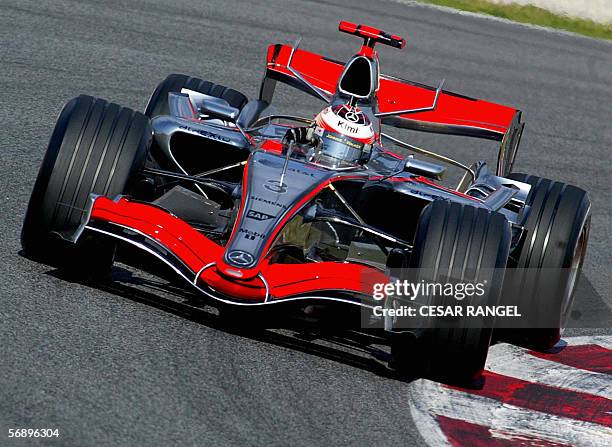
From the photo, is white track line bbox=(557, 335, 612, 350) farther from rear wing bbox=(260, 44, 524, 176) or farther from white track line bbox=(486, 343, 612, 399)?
rear wing bbox=(260, 44, 524, 176)

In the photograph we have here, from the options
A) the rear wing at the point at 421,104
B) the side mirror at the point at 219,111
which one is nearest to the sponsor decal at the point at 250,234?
the side mirror at the point at 219,111

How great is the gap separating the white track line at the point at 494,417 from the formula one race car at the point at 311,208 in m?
0.17

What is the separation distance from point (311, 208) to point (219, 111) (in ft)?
4.93

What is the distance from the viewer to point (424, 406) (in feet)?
21.4

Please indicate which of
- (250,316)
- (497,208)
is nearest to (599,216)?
(497,208)

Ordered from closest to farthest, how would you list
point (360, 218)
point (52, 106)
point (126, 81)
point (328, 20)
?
point (360, 218) → point (52, 106) → point (126, 81) → point (328, 20)

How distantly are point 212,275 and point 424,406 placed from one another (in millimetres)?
1337

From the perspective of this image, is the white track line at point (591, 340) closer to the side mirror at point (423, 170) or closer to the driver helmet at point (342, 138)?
the side mirror at point (423, 170)

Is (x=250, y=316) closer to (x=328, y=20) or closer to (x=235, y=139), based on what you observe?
(x=235, y=139)

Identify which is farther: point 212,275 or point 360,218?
point 360,218

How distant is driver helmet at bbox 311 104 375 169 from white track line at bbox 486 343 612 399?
157 centimetres

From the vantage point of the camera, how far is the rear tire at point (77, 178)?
22.8ft

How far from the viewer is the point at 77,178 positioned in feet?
23.0

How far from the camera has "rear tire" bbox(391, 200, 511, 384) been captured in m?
6.49
